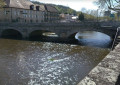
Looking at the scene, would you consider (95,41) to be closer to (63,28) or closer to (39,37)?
(63,28)

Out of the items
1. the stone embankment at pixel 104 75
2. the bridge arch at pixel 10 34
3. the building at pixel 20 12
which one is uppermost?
the building at pixel 20 12

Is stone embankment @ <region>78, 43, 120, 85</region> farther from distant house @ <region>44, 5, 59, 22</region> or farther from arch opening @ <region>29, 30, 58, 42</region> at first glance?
distant house @ <region>44, 5, 59, 22</region>

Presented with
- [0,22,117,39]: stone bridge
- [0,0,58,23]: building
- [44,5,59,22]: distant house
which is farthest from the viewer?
[44,5,59,22]: distant house

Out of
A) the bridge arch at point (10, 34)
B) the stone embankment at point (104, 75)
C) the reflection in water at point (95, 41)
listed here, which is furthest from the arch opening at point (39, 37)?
the stone embankment at point (104, 75)

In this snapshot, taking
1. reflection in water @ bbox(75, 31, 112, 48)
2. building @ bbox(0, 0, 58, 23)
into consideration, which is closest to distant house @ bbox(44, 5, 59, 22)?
building @ bbox(0, 0, 58, 23)

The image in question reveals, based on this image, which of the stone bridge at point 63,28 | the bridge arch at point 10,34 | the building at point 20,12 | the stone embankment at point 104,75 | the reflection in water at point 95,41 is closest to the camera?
the stone embankment at point 104,75

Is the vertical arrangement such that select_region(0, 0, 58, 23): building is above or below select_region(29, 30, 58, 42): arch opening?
above

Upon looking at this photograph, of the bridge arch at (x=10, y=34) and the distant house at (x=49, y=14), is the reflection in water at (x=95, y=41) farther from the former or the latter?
the distant house at (x=49, y=14)

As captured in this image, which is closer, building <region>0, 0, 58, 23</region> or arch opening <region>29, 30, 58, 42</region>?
arch opening <region>29, 30, 58, 42</region>

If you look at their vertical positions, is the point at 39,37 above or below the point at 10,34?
below

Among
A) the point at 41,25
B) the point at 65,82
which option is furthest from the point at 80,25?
the point at 65,82

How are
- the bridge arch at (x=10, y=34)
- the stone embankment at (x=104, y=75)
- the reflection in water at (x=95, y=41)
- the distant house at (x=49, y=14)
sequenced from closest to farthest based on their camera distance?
the stone embankment at (x=104, y=75), the reflection in water at (x=95, y=41), the bridge arch at (x=10, y=34), the distant house at (x=49, y=14)

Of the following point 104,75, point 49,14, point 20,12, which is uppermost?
point 49,14

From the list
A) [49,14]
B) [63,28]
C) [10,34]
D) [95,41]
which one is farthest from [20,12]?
[95,41]
